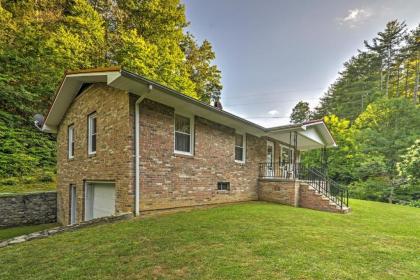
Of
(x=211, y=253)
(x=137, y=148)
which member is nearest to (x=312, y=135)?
(x=137, y=148)

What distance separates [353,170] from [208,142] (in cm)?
Answer: 1820

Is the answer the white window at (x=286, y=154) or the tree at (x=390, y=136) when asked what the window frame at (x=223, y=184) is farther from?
the tree at (x=390, y=136)

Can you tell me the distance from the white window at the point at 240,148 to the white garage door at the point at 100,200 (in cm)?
541

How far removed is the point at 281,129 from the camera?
426 inches

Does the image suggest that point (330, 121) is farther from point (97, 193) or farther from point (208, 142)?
point (97, 193)

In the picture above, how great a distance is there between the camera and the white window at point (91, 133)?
28.0 ft

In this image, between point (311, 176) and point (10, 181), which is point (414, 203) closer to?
point (311, 176)

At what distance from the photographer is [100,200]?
8188 mm

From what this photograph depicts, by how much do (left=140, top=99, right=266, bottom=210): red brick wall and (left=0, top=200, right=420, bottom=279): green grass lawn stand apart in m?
1.37

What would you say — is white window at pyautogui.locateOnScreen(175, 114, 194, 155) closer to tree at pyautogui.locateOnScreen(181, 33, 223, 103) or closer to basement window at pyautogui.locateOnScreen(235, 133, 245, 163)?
basement window at pyautogui.locateOnScreen(235, 133, 245, 163)

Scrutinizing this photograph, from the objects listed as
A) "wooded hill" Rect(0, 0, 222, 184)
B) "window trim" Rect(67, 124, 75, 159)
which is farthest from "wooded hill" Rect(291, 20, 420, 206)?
"window trim" Rect(67, 124, 75, 159)

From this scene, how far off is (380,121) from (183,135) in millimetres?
19555

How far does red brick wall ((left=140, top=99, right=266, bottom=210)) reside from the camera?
6809 millimetres

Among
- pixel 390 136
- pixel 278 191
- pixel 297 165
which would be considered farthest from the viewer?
pixel 390 136
